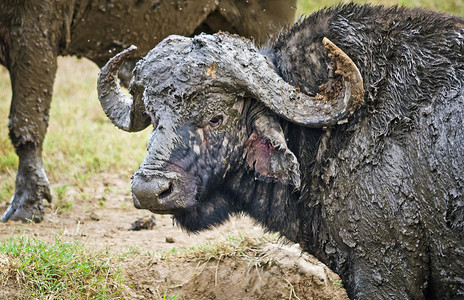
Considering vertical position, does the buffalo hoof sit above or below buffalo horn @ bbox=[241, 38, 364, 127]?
below

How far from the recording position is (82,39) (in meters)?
6.82

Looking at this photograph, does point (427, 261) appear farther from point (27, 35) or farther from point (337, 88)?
point (27, 35)

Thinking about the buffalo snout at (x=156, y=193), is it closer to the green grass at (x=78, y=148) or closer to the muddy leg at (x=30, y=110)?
the muddy leg at (x=30, y=110)

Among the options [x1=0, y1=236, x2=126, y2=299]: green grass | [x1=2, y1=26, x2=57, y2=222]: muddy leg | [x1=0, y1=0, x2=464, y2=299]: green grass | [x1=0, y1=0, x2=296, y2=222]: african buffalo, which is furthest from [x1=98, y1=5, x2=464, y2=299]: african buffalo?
[x1=2, y1=26, x2=57, y2=222]: muddy leg

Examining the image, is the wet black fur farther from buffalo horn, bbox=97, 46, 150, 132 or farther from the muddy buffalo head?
buffalo horn, bbox=97, 46, 150, 132

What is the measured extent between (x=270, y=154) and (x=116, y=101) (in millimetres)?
1241

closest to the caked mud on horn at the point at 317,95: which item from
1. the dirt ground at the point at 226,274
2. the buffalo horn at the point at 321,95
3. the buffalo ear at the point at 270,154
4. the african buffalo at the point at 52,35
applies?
the buffalo horn at the point at 321,95

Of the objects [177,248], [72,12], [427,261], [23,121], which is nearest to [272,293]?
[177,248]

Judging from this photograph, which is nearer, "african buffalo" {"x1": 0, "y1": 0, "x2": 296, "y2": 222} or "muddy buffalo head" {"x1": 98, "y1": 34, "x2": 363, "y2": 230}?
"muddy buffalo head" {"x1": 98, "y1": 34, "x2": 363, "y2": 230}

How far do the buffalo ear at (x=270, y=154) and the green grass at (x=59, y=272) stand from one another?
1331 mm

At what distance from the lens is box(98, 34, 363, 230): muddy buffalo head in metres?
3.27

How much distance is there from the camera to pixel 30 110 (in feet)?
20.4

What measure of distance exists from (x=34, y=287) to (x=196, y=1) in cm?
421

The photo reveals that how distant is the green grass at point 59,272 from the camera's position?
3.78 m
